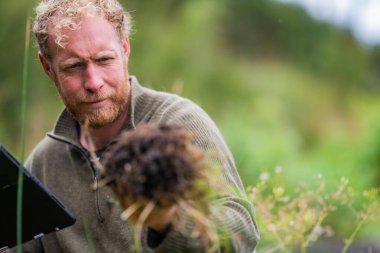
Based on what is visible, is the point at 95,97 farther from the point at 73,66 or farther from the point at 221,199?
the point at 221,199

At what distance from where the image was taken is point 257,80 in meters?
11.5

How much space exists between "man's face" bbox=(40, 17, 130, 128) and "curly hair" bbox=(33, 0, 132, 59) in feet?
0.10

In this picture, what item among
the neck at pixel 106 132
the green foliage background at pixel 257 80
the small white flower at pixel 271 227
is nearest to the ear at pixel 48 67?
the neck at pixel 106 132

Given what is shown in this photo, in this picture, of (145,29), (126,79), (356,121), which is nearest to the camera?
(126,79)

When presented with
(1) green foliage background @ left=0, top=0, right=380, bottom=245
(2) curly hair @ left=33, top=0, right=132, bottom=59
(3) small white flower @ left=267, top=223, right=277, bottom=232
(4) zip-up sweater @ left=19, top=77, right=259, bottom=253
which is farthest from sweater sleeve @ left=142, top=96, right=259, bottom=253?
(1) green foliage background @ left=0, top=0, right=380, bottom=245

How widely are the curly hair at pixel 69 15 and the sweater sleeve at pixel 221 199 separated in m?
0.42

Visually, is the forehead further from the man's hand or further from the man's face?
the man's hand

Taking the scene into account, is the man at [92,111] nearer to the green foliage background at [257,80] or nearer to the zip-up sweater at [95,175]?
the zip-up sweater at [95,175]

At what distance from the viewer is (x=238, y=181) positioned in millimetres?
2887

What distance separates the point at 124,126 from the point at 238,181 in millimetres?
567

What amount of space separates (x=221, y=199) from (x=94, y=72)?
808 mm

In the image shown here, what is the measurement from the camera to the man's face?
3.03 metres

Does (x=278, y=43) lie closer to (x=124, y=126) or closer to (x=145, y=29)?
(x=145, y=29)

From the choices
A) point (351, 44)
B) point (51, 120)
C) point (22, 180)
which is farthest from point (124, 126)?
point (351, 44)
